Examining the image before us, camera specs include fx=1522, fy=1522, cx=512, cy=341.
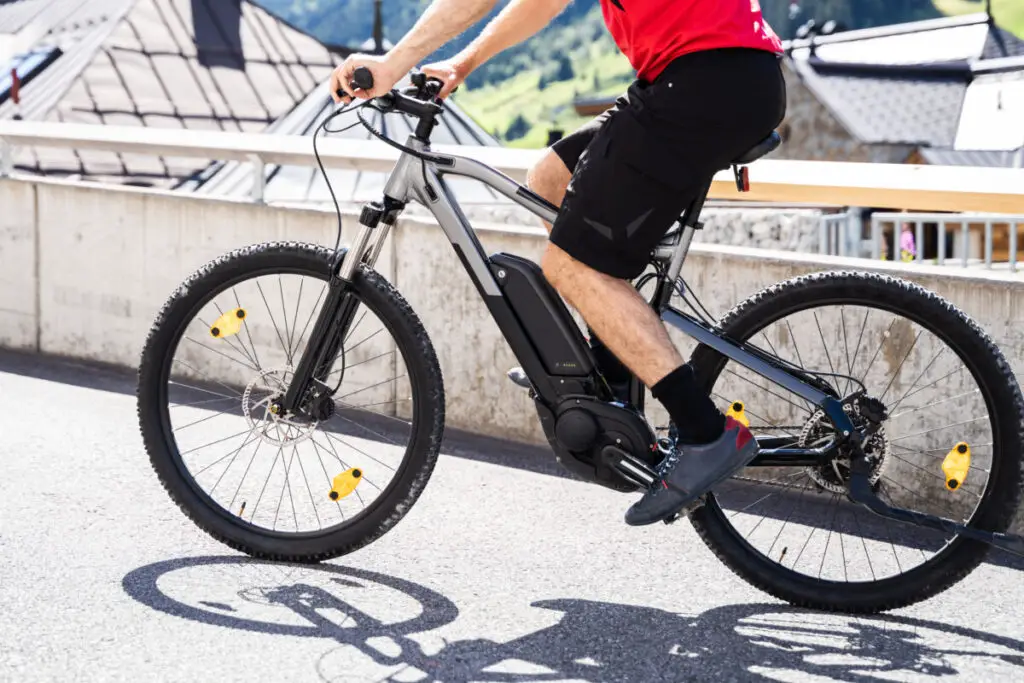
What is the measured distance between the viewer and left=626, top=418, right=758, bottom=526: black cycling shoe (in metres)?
3.99

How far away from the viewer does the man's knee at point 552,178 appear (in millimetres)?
4262

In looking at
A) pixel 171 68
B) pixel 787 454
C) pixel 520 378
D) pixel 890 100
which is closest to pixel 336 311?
pixel 520 378

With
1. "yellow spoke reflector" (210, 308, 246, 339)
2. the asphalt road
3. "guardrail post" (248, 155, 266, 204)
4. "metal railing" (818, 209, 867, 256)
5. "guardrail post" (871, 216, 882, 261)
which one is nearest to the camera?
the asphalt road

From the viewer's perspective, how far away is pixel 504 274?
4.26 metres

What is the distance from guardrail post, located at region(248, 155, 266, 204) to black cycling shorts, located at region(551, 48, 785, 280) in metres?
3.70

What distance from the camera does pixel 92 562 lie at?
14.8ft

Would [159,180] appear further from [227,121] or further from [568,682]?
[568,682]

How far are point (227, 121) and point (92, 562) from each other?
41.3 meters

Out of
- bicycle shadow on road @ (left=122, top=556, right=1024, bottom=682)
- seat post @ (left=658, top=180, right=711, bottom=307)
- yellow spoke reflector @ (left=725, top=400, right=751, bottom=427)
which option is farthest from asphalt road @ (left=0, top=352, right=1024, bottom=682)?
seat post @ (left=658, top=180, right=711, bottom=307)

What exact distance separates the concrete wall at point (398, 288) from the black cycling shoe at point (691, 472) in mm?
292

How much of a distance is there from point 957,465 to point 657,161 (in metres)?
1.24

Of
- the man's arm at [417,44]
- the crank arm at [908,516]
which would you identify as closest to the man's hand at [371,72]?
the man's arm at [417,44]

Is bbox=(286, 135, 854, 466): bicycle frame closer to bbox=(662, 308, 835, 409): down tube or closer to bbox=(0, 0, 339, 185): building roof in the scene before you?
bbox=(662, 308, 835, 409): down tube

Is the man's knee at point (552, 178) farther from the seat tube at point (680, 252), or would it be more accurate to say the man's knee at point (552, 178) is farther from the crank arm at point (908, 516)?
the crank arm at point (908, 516)
